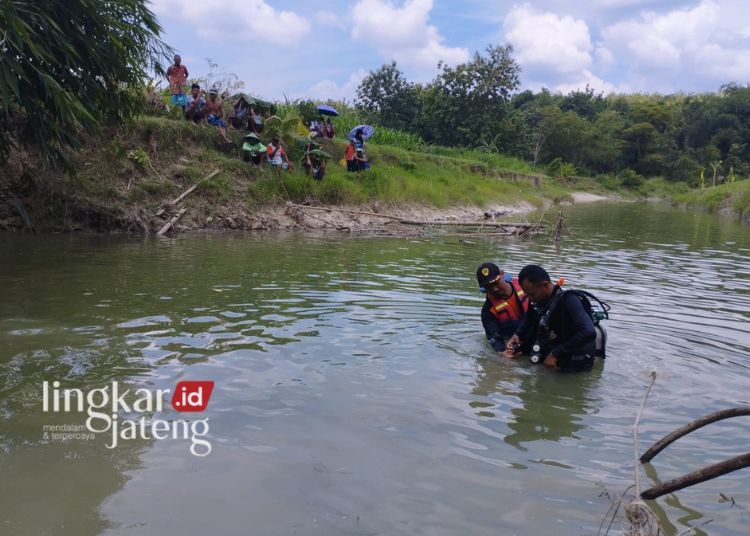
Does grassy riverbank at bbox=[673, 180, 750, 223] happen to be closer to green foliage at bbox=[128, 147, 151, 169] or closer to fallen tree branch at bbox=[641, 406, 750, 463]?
green foliage at bbox=[128, 147, 151, 169]

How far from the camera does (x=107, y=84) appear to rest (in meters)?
10.7

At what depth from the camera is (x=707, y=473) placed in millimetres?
2666

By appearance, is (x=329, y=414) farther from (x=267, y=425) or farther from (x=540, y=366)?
(x=540, y=366)

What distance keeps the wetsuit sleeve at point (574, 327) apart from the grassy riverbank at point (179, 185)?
11.8m

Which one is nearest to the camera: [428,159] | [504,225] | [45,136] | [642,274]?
[45,136]

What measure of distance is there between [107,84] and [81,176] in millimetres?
6035

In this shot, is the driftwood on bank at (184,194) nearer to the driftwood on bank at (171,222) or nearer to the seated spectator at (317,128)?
the driftwood on bank at (171,222)

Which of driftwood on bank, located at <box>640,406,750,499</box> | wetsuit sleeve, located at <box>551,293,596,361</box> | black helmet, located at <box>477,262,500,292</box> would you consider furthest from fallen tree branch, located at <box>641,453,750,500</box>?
black helmet, located at <box>477,262,500,292</box>

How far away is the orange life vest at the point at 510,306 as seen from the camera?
657 cm

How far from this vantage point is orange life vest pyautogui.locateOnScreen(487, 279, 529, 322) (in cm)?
657

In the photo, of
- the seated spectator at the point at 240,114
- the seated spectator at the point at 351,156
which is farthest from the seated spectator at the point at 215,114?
the seated spectator at the point at 351,156

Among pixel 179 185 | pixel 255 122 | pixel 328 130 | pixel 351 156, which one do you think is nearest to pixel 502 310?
pixel 179 185

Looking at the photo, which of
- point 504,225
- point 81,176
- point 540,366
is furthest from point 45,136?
point 504,225

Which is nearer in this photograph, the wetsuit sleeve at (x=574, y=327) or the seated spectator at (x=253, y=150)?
the wetsuit sleeve at (x=574, y=327)
